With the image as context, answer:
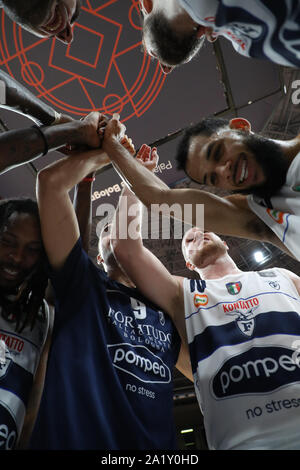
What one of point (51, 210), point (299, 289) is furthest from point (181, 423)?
point (51, 210)

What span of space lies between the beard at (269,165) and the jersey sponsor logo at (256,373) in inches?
28.7

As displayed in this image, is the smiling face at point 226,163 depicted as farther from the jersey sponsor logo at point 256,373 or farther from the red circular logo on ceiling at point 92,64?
the red circular logo on ceiling at point 92,64

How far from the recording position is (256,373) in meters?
1.41

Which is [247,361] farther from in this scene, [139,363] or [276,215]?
[276,215]

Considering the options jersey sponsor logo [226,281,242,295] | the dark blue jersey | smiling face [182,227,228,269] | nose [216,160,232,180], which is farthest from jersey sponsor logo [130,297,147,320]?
Answer: smiling face [182,227,228,269]

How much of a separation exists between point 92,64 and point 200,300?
1.88 metres

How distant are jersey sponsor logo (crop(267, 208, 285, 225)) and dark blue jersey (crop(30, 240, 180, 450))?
725 mm

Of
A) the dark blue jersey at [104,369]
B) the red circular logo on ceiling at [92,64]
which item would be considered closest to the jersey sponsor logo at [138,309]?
the dark blue jersey at [104,369]

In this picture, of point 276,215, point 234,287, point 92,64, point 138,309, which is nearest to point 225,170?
point 276,215

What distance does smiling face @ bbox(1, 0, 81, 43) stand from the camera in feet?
4.18

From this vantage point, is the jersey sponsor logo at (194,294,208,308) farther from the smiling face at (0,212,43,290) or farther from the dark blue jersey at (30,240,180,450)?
the smiling face at (0,212,43,290)

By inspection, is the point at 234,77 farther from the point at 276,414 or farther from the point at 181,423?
the point at 181,423

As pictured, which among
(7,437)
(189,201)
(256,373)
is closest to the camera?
(7,437)

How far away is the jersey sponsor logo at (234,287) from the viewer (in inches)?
72.5
